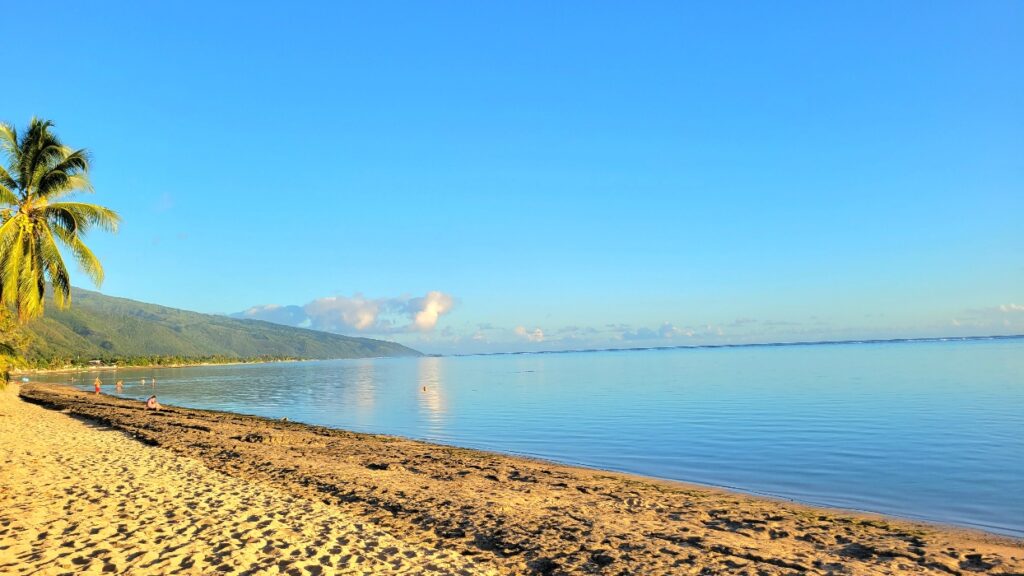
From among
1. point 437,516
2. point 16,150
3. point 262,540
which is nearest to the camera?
point 262,540

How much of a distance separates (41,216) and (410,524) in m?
23.6

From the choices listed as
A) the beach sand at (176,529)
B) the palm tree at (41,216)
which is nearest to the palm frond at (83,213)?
the palm tree at (41,216)

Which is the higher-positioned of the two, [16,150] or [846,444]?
[16,150]

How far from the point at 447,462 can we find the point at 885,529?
43.5 ft

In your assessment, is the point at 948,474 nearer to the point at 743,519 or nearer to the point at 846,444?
the point at 846,444

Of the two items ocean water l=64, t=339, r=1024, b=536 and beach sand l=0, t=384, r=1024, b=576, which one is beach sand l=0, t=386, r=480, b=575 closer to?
beach sand l=0, t=384, r=1024, b=576

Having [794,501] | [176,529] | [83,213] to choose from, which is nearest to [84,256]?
[83,213]

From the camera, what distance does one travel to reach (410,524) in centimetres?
1146

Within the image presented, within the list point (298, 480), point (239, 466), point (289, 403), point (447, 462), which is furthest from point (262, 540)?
point (289, 403)

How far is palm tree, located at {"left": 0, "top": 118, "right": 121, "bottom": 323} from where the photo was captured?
76.2 feet

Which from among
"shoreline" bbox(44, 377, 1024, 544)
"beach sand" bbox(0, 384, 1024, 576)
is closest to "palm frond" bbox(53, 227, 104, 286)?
"beach sand" bbox(0, 384, 1024, 576)

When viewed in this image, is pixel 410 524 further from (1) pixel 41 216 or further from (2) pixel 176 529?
(1) pixel 41 216

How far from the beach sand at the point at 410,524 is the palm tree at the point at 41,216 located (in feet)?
25.0

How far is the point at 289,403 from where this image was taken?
53188 millimetres
